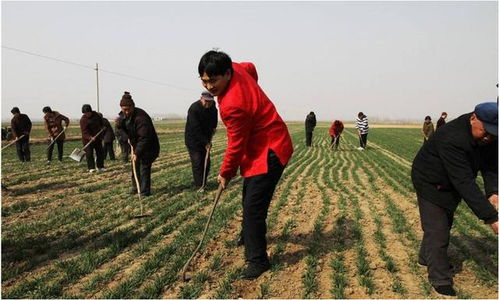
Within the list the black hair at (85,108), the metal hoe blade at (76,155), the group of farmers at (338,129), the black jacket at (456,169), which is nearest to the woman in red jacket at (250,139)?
the black jacket at (456,169)

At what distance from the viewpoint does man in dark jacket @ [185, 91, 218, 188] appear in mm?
7473

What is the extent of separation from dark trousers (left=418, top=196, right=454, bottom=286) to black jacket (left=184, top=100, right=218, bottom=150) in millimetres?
4844

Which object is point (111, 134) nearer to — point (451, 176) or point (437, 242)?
point (437, 242)

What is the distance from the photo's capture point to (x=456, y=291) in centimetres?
350

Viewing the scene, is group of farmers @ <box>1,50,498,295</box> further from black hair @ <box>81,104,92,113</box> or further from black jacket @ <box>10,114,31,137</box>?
black jacket @ <box>10,114,31,137</box>

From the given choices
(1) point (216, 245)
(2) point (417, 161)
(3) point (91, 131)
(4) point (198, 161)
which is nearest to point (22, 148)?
(3) point (91, 131)

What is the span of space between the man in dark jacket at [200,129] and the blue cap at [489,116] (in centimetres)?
511

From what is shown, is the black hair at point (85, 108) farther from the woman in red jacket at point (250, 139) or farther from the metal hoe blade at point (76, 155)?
the woman in red jacket at point (250, 139)

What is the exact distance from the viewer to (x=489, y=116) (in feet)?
10.1

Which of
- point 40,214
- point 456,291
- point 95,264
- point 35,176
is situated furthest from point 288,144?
point 35,176

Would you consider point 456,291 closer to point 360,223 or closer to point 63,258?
point 360,223

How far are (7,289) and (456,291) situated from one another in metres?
4.25

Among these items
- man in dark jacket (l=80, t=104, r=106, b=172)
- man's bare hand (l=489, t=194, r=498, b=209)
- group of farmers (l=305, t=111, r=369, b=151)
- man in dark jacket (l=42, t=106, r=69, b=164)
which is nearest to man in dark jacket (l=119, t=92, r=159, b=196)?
man in dark jacket (l=80, t=104, r=106, b=172)

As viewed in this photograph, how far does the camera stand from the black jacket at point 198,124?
748cm
